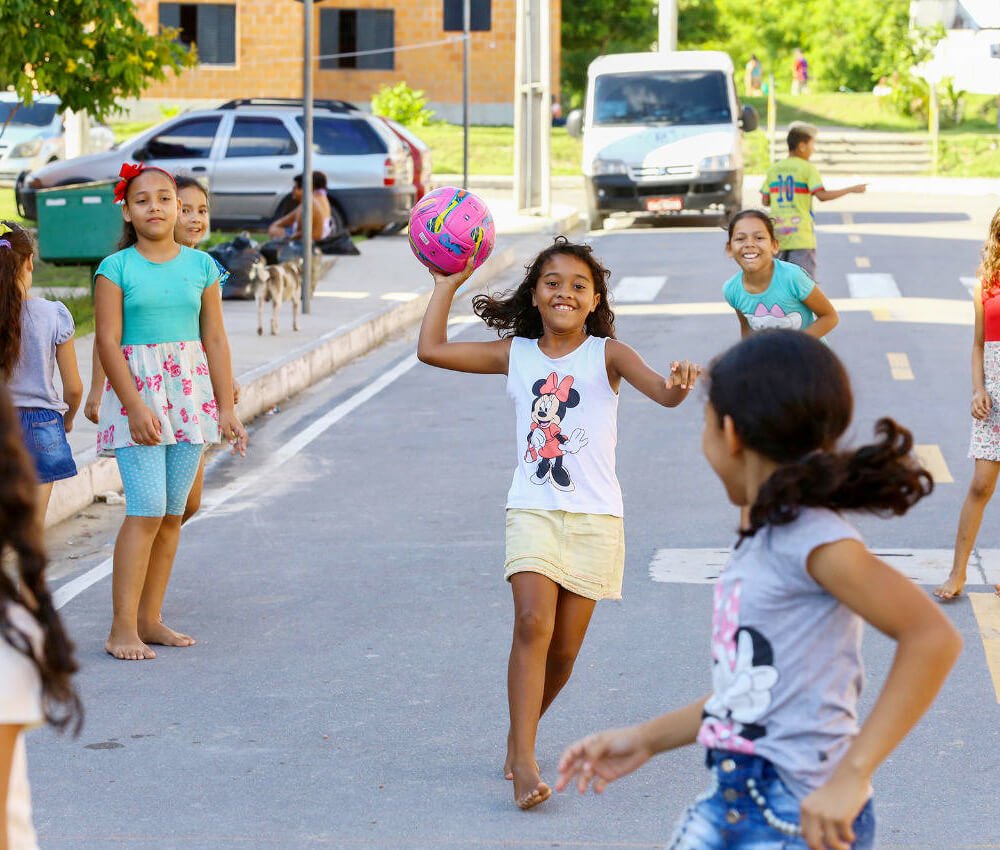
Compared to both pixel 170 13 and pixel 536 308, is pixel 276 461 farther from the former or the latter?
pixel 170 13

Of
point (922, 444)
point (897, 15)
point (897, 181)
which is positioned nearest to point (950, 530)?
point (922, 444)

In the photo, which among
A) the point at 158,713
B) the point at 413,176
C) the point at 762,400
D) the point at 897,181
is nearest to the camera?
the point at 762,400

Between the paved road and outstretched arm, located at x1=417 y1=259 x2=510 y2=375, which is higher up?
outstretched arm, located at x1=417 y1=259 x2=510 y2=375

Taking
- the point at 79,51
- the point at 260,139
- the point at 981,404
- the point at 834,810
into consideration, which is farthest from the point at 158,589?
the point at 260,139

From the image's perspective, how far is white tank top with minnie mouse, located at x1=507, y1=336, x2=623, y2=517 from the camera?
511 centimetres

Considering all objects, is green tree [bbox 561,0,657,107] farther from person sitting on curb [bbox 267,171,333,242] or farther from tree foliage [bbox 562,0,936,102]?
person sitting on curb [bbox 267,171,333,242]

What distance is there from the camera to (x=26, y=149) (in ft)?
112

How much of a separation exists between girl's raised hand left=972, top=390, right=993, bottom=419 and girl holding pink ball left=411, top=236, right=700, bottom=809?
8.30 feet

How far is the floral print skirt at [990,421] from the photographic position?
24.0 ft

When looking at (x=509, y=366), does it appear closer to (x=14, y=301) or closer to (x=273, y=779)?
(x=273, y=779)

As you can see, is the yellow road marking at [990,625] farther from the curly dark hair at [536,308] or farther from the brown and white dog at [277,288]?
the brown and white dog at [277,288]

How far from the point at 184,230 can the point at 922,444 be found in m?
5.18

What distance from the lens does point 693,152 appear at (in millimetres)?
28016

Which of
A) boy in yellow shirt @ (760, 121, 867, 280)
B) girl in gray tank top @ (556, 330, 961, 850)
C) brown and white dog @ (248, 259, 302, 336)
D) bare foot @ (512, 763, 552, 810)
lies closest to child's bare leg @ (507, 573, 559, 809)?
bare foot @ (512, 763, 552, 810)
